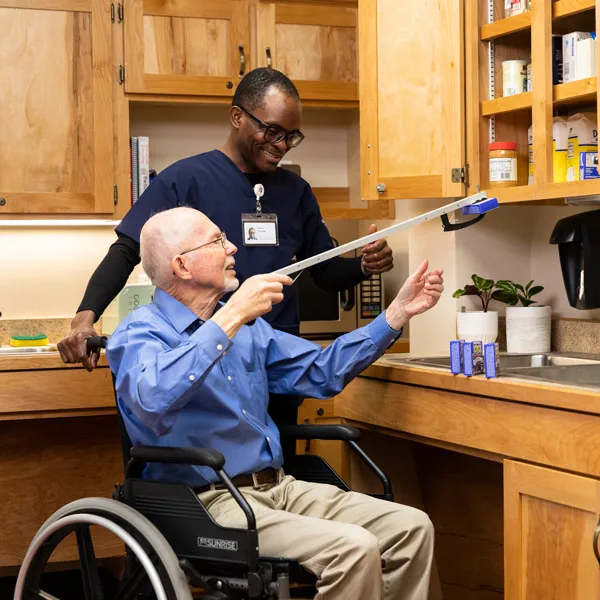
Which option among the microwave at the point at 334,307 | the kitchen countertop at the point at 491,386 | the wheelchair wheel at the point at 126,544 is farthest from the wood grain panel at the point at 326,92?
the wheelchair wheel at the point at 126,544

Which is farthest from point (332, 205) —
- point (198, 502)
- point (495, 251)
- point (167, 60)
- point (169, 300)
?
point (198, 502)

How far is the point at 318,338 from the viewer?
13.0 feet

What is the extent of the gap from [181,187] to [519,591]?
50.7 inches

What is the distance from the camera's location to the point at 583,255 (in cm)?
254

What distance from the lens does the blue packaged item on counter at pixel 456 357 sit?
2330 mm

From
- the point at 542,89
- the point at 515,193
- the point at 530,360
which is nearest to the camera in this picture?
the point at 542,89

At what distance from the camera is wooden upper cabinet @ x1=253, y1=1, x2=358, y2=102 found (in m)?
3.91

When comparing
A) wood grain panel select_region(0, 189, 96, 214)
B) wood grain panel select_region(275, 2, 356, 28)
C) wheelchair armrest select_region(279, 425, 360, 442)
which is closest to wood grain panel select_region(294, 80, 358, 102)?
wood grain panel select_region(275, 2, 356, 28)

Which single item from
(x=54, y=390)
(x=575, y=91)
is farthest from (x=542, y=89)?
(x=54, y=390)

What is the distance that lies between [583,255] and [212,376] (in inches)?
41.1

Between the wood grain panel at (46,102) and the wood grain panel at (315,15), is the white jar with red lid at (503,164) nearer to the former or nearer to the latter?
the wood grain panel at (315,15)

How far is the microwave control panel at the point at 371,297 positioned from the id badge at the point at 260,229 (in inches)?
56.6

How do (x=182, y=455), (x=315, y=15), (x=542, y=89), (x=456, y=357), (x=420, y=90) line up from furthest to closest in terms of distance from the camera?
(x=315, y=15) < (x=420, y=90) < (x=542, y=89) < (x=456, y=357) < (x=182, y=455)

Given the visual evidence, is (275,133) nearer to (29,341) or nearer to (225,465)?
(225,465)
